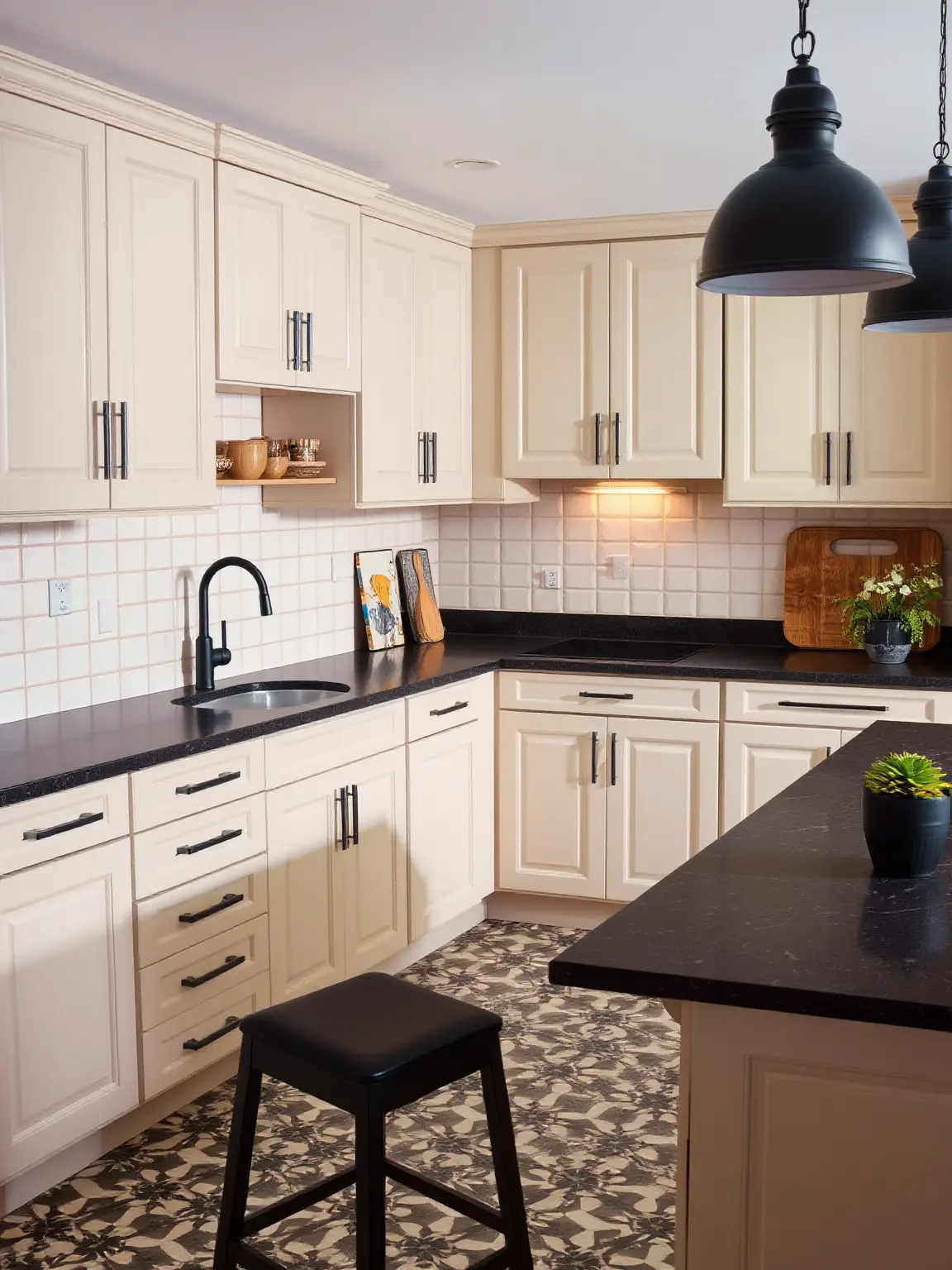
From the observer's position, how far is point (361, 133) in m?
3.76

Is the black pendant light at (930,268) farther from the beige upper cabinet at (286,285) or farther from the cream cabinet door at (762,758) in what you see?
the cream cabinet door at (762,758)

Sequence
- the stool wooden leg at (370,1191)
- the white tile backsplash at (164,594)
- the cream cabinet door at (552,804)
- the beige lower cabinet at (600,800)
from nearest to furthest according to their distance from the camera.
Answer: the stool wooden leg at (370,1191) → the white tile backsplash at (164,594) → the beige lower cabinet at (600,800) → the cream cabinet door at (552,804)

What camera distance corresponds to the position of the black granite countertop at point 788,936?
5.55 ft

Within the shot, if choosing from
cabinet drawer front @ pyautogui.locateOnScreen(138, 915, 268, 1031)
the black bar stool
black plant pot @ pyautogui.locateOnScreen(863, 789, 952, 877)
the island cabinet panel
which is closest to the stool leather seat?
the black bar stool

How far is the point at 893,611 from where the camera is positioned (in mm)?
4750

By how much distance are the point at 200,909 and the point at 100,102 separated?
190 centimetres

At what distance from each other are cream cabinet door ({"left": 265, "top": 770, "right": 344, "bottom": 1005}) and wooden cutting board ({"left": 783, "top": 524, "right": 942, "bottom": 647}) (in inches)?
Result: 79.0

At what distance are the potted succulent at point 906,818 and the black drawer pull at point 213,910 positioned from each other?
67.6 inches

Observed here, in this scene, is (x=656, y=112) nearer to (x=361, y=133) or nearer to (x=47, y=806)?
(x=361, y=133)

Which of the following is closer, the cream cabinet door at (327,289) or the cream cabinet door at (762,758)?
the cream cabinet door at (327,289)

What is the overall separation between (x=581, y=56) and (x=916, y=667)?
7.89ft

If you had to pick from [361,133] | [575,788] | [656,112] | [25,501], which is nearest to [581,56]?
[656,112]

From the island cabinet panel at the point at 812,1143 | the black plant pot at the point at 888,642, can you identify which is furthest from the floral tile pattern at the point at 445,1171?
the black plant pot at the point at 888,642

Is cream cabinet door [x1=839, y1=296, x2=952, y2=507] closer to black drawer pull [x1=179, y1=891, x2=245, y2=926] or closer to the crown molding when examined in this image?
the crown molding
